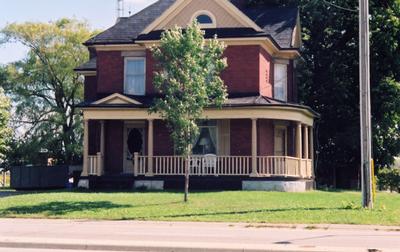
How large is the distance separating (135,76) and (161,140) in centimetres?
364

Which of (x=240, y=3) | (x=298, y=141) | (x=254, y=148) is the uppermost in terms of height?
(x=240, y=3)

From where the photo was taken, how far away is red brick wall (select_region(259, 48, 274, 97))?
A: 30.6 meters

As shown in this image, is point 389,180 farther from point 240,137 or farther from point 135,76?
point 135,76

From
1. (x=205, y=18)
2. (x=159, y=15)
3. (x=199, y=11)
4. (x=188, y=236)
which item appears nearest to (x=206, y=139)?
(x=205, y=18)

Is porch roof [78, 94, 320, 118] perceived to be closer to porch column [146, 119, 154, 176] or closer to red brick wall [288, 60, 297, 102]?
porch column [146, 119, 154, 176]

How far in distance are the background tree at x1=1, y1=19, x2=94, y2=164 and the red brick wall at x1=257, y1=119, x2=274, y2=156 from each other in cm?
1924

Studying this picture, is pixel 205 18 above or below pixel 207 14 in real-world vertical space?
below

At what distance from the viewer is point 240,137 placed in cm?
3036

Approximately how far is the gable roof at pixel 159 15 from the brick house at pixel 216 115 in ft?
0.18

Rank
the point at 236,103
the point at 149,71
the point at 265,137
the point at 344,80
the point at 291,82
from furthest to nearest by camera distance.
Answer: the point at 344,80, the point at 291,82, the point at 149,71, the point at 265,137, the point at 236,103

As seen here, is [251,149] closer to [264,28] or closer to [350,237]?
[264,28]

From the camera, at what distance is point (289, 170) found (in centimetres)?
2909

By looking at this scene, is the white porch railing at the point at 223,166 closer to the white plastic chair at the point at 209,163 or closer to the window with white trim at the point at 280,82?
the white plastic chair at the point at 209,163

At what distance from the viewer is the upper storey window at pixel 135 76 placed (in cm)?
3197
